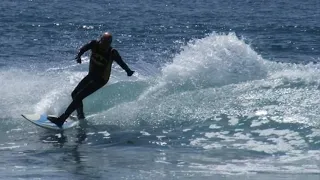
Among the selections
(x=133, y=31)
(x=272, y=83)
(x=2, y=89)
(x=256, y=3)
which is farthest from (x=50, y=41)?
(x=256, y=3)

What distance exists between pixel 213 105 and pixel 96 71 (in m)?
2.43

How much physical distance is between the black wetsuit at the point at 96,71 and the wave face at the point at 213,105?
59 centimetres

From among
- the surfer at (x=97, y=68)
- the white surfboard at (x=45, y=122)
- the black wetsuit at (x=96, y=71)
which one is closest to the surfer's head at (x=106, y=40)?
the surfer at (x=97, y=68)

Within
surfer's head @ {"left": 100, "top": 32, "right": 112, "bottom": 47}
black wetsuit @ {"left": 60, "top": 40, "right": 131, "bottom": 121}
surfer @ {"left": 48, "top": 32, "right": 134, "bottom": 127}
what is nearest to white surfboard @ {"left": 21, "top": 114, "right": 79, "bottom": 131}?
surfer @ {"left": 48, "top": 32, "right": 134, "bottom": 127}

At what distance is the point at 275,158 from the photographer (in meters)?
11.7

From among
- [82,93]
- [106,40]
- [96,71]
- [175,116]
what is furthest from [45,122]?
[175,116]

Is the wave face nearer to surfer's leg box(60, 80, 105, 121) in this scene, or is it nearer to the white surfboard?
the white surfboard

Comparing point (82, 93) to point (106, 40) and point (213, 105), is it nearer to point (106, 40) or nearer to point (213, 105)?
point (106, 40)

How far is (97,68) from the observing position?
1355cm

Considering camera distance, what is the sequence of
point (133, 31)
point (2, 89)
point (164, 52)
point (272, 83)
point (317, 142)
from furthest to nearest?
1. point (133, 31)
2. point (164, 52)
3. point (2, 89)
4. point (272, 83)
5. point (317, 142)

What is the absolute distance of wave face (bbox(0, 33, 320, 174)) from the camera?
12.1 metres

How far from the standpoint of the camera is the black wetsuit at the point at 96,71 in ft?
43.8

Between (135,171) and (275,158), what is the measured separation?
2.24 meters

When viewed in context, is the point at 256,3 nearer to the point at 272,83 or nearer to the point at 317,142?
the point at 272,83
